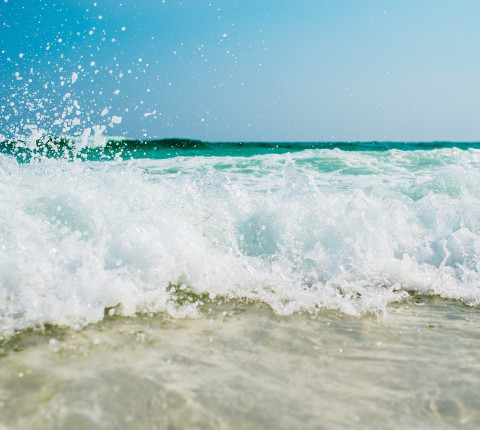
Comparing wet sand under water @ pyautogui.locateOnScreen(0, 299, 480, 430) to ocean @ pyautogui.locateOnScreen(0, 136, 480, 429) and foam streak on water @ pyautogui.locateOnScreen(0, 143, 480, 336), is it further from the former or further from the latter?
foam streak on water @ pyautogui.locateOnScreen(0, 143, 480, 336)

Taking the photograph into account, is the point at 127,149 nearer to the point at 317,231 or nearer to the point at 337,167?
the point at 337,167

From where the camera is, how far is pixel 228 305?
2.67m

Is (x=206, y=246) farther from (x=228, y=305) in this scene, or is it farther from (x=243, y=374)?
(x=243, y=374)

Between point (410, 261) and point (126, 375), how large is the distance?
248 centimetres

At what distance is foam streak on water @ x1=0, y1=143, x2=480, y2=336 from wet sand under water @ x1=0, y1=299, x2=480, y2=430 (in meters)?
0.23

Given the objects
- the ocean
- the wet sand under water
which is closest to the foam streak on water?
the ocean

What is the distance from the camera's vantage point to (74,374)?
177 cm

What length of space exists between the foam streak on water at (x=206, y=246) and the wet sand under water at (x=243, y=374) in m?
0.23

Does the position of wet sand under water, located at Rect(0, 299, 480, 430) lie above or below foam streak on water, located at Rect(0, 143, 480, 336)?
below

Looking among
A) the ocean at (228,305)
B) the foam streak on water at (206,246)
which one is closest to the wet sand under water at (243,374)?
the ocean at (228,305)

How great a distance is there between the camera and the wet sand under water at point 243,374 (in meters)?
1.54

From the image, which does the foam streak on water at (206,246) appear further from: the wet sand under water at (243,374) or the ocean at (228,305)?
the wet sand under water at (243,374)

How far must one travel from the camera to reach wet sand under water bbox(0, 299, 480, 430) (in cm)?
154

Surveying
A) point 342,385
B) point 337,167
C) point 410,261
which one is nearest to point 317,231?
point 410,261
